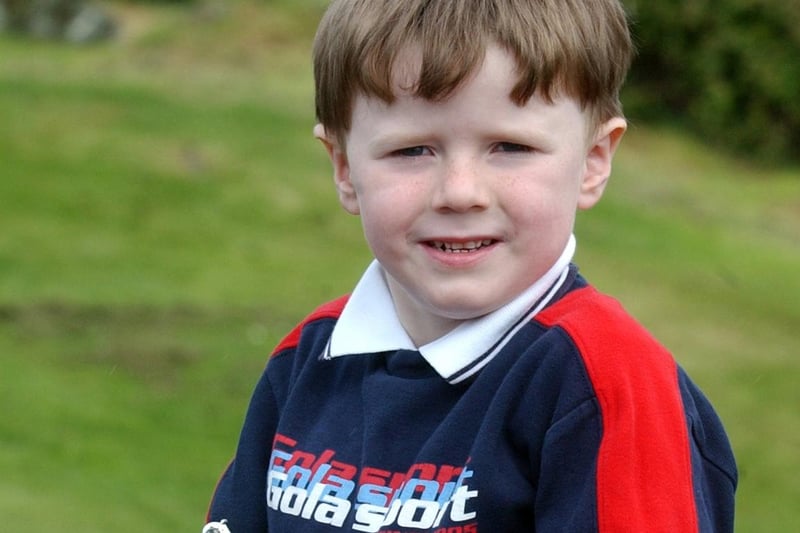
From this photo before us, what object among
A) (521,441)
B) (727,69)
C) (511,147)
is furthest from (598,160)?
(727,69)

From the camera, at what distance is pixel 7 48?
15461mm

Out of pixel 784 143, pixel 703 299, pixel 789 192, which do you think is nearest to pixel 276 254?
pixel 703 299

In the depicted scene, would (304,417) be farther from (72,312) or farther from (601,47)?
(72,312)

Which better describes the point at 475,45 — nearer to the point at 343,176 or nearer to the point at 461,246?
the point at 461,246

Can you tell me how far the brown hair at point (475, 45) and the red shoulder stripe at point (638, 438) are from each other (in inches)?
15.5

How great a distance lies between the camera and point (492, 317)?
7.59 feet

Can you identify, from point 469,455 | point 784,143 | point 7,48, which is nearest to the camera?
point 469,455

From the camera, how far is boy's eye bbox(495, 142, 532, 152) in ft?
7.21

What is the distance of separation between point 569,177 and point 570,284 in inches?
7.0

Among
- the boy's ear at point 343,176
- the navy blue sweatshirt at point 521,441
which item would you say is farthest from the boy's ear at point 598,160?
the boy's ear at point 343,176

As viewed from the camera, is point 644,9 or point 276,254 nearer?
point 276,254

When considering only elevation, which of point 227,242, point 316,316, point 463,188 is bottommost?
point 316,316

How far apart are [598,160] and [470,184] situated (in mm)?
315

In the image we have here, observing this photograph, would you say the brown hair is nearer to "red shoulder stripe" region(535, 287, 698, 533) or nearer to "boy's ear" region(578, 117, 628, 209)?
"boy's ear" region(578, 117, 628, 209)
